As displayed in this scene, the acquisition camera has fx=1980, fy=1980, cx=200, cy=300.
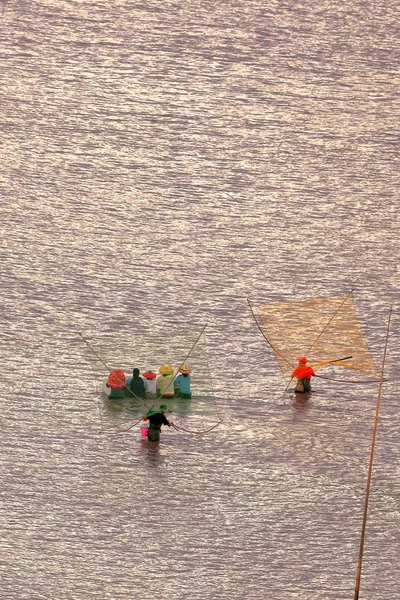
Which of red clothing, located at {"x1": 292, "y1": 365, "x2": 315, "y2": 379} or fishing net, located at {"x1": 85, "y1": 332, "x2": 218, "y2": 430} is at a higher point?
red clothing, located at {"x1": 292, "y1": 365, "x2": 315, "y2": 379}

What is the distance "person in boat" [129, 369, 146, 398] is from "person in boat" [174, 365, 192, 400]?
0.65 ft

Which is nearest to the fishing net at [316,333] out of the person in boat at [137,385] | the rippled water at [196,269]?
the rippled water at [196,269]

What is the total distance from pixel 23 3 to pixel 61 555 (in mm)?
5990

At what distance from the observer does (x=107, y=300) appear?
39.4ft

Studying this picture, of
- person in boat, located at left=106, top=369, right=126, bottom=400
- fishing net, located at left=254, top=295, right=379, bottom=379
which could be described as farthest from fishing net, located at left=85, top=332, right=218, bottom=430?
fishing net, located at left=254, top=295, right=379, bottom=379

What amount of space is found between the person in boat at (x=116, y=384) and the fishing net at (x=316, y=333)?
99cm

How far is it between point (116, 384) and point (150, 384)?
196 mm

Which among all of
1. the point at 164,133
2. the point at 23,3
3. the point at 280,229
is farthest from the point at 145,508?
the point at 23,3

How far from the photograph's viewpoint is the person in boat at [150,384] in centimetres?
1081

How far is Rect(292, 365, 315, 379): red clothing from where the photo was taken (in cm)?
1101

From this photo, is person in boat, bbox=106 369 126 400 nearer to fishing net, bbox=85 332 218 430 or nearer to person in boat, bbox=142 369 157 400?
fishing net, bbox=85 332 218 430

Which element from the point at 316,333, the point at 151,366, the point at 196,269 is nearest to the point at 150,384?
the point at 151,366

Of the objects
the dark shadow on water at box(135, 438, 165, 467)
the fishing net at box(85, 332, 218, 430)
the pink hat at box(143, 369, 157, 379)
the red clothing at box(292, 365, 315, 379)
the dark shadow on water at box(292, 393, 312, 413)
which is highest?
the pink hat at box(143, 369, 157, 379)

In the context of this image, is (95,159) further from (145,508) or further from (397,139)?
(145,508)
